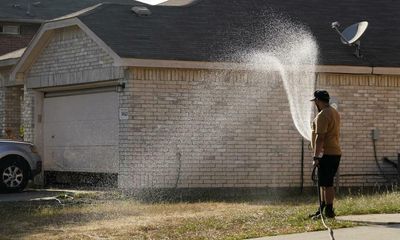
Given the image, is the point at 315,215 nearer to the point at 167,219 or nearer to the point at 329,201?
the point at 329,201

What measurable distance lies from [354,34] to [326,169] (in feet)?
26.9

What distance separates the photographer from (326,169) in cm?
1352

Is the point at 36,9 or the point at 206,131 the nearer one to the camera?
the point at 206,131

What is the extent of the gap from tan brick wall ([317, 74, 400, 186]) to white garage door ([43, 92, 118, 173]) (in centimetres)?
492

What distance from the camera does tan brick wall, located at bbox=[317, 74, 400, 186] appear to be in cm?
2095

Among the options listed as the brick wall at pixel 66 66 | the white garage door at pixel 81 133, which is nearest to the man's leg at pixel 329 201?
the brick wall at pixel 66 66

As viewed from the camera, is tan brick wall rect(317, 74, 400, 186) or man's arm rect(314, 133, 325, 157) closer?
man's arm rect(314, 133, 325, 157)

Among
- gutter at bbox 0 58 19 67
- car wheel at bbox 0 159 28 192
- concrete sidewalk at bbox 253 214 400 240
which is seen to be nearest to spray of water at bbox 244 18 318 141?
car wheel at bbox 0 159 28 192

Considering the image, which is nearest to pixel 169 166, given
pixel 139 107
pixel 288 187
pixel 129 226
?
pixel 139 107

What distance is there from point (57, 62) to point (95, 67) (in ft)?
5.81

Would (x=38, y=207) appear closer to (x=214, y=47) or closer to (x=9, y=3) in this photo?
(x=214, y=47)

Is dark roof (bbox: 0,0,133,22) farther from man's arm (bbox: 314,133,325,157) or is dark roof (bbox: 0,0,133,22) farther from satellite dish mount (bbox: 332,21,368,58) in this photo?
man's arm (bbox: 314,133,325,157)

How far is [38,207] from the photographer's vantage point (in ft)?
56.1

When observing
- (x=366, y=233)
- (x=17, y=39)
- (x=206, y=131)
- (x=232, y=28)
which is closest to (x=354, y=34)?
(x=232, y=28)
